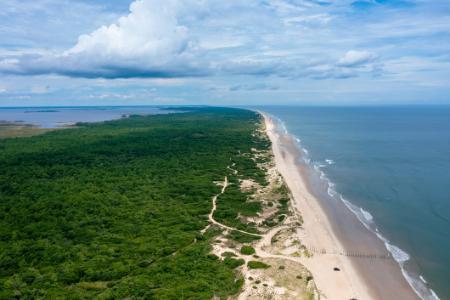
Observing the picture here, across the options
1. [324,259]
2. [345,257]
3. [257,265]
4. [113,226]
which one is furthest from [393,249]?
[113,226]

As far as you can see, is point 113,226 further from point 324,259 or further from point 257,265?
point 324,259

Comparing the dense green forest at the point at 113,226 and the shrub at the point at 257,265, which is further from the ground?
the dense green forest at the point at 113,226

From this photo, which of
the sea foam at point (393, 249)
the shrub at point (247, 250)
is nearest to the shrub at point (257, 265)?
the shrub at point (247, 250)

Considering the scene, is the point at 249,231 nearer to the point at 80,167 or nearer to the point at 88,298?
the point at 88,298

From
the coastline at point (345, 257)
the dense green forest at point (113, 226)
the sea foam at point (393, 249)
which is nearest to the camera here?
the dense green forest at point (113, 226)

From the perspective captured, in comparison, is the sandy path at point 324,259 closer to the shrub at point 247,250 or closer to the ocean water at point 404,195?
the shrub at point 247,250

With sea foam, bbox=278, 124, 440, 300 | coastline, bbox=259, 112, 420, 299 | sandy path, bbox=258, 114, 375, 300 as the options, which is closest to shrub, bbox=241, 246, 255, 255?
sandy path, bbox=258, 114, 375, 300

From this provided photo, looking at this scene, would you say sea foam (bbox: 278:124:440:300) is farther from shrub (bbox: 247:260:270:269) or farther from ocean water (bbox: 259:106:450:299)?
shrub (bbox: 247:260:270:269)
